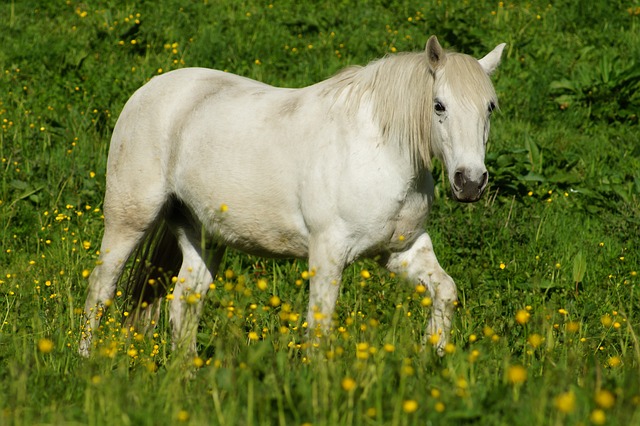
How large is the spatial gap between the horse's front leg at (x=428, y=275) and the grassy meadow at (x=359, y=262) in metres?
0.10

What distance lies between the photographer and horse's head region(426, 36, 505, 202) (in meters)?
4.41

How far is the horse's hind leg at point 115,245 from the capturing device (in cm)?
570

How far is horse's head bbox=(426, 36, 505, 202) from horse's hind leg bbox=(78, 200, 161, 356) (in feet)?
6.45

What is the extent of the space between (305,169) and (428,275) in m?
0.87

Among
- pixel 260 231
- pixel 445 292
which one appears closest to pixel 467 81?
pixel 445 292

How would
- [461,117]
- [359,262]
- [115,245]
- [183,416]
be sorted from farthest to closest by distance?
[359,262] → [115,245] → [461,117] → [183,416]

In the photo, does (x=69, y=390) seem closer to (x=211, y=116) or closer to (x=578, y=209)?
(x=211, y=116)

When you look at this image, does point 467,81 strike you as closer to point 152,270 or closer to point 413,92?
point 413,92

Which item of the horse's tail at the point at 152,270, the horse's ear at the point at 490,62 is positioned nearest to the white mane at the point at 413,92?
the horse's ear at the point at 490,62

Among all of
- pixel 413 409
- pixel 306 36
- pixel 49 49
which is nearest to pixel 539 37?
pixel 306 36

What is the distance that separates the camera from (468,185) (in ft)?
14.4

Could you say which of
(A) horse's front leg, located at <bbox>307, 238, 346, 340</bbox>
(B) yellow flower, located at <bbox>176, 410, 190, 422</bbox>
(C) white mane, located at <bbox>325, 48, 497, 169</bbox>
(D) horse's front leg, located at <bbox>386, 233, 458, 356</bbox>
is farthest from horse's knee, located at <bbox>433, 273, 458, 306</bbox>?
(B) yellow flower, located at <bbox>176, 410, 190, 422</bbox>

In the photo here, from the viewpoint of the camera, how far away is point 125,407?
10.7 ft

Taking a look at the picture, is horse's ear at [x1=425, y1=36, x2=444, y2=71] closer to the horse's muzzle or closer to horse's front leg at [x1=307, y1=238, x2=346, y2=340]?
the horse's muzzle
